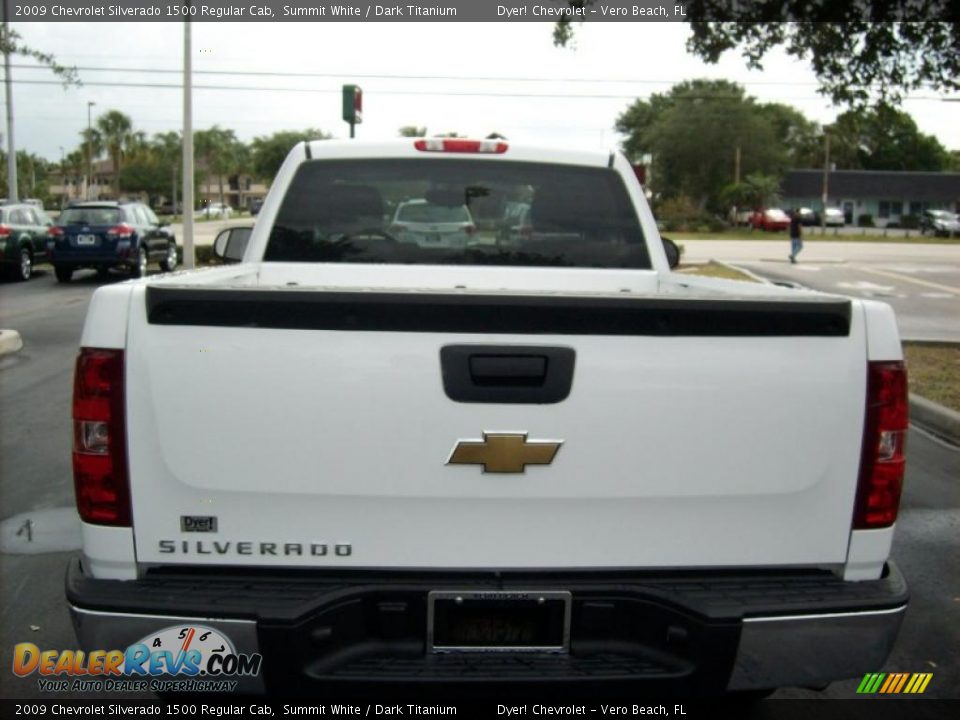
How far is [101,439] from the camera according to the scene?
8.61ft

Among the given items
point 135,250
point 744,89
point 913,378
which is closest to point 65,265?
point 135,250

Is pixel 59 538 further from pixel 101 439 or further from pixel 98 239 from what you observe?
pixel 98 239

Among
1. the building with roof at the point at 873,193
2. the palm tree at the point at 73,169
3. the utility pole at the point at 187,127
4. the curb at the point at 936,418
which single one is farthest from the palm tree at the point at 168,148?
the curb at the point at 936,418

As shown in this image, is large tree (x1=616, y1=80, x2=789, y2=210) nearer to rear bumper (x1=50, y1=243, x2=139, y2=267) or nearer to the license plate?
rear bumper (x1=50, y1=243, x2=139, y2=267)

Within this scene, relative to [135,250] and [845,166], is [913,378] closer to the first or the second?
[135,250]

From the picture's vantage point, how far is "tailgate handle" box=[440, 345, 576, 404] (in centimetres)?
257

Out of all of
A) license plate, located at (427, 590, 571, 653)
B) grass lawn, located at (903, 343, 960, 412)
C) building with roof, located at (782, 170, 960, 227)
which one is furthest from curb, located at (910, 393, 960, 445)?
building with roof, located at (782, 170, 960, 227)

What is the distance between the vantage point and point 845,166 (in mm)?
108438

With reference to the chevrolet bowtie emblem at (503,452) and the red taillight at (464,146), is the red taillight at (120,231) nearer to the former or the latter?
the red taillight at (464,146)

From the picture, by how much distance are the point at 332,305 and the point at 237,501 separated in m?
0.57

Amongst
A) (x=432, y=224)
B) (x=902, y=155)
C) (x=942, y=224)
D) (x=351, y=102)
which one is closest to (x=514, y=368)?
(x=432, y=224)

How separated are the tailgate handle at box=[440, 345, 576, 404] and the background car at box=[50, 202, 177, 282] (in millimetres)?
19834

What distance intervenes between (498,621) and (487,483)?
384 millimetres

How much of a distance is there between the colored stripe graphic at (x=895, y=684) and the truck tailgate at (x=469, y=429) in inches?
62.8
